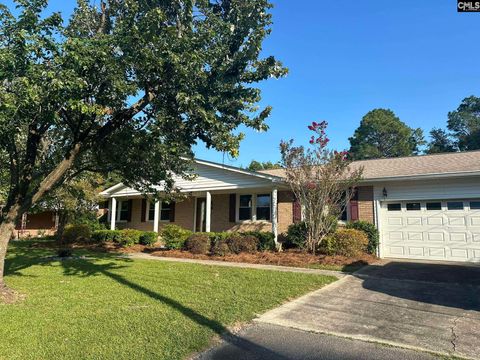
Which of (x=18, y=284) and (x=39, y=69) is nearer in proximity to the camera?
(x=39, y=69)

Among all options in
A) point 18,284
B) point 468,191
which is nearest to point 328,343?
point 18,284

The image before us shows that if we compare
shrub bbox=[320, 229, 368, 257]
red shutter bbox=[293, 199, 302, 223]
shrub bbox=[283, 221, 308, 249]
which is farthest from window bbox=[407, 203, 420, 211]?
red shutter bbox=[293, 199, 302, 223]

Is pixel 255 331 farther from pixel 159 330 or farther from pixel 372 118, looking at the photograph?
pixel 372 118

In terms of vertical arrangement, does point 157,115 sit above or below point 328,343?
above

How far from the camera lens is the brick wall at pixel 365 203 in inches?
575

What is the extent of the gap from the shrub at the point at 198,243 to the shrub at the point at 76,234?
810 centimetres

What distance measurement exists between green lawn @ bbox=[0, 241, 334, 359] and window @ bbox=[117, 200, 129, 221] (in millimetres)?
12056

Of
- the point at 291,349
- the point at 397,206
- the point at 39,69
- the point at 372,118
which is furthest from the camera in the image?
the point at 372,118

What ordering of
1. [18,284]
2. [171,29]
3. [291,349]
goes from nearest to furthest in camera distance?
[291,349] → [171,29] → [18,284]

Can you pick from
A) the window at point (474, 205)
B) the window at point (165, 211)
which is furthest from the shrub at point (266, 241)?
the window at point (165, 211)

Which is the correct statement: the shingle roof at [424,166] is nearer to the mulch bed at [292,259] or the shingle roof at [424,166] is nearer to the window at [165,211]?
the mulch bed at [292,259]

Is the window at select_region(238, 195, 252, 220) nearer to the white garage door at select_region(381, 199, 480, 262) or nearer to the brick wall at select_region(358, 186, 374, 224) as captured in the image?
the brick wall at select_region(358, 186, 374, 224)

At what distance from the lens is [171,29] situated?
710 cm

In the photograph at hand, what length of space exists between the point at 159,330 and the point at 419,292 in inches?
228
